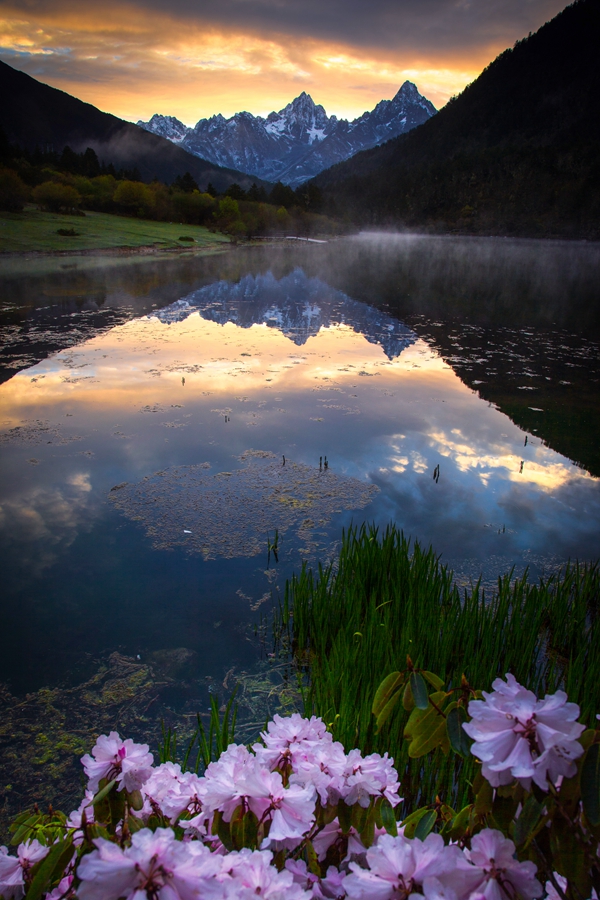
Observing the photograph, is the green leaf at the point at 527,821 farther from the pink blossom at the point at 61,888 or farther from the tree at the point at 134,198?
the tree at the point at 134,198

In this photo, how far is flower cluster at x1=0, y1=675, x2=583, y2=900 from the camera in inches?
29.4

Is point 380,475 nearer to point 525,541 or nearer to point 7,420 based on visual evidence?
point 525,541

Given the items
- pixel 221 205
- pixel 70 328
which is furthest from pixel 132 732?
pixel 221 205

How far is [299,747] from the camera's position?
3.75 feet

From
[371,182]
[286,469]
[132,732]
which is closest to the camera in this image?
[132,732]

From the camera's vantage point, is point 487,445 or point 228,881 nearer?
point 228,881

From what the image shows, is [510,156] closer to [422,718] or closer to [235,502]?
[235,502]

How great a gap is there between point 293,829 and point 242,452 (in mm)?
6137

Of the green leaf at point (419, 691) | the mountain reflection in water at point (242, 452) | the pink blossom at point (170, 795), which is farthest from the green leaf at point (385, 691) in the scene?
the mountain reflection in water at point (242, 452)

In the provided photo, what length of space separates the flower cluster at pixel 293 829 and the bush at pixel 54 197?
59.4 m

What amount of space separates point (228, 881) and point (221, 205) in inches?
2943

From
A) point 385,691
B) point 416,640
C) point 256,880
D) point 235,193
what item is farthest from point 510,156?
point 256,880

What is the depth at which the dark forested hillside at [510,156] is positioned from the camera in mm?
101312

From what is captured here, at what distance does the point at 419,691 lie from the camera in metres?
1.00
